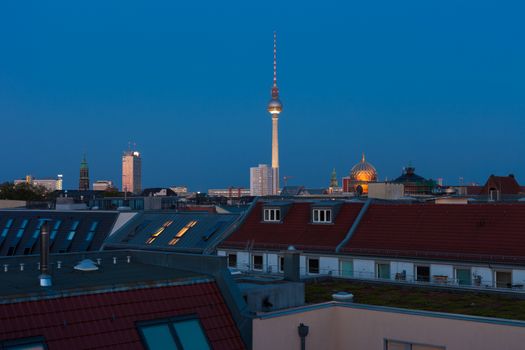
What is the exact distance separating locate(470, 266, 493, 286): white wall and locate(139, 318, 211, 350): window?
990 inches

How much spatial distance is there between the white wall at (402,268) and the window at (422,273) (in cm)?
35

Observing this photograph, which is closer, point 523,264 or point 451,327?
point 451,327

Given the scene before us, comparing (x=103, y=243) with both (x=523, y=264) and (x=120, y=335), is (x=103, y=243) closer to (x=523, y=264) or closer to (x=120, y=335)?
(x=523, y=264)

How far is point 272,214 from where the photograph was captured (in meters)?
52.8

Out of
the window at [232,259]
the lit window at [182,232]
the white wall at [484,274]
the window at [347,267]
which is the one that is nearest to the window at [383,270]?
the window at [347,267]

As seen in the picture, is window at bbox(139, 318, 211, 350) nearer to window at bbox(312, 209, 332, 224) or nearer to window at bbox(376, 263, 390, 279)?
window at bbox(376, 263, 390, 279)

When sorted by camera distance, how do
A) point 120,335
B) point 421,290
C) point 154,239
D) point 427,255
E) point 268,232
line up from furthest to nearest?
point 154,239 < point 268,232 < point 427,255 < point 421,290 < point 120,335

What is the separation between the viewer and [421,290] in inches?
1013

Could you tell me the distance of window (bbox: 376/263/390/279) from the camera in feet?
140

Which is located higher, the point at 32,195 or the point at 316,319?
the point at 32,195

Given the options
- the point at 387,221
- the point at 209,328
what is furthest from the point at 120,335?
the point at 387,221

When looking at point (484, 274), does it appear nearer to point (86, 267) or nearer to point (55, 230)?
point (86, 267)

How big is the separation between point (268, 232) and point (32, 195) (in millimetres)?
127477

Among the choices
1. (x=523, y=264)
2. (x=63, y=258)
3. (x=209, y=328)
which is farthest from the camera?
(x=523, y=264)
